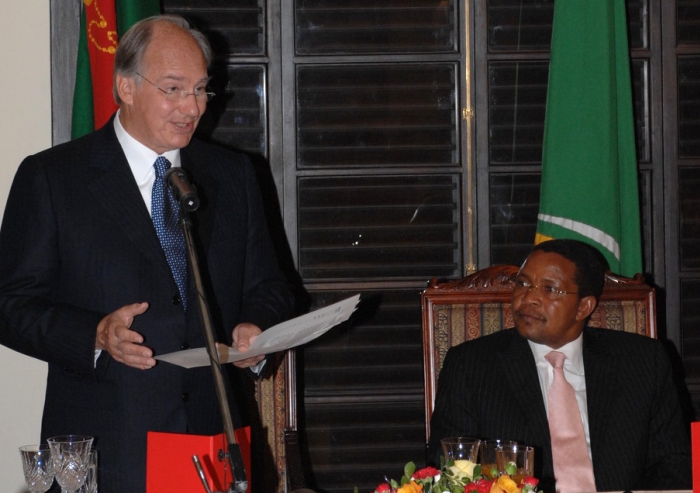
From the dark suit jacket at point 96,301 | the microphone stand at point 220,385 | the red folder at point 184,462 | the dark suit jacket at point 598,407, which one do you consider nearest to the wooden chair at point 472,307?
the dark suit jacket at point 598,407

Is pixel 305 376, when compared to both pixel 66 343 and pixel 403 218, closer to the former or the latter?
pixel 403 218

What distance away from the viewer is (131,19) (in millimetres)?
3266

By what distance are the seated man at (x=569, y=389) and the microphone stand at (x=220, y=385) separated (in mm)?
1204

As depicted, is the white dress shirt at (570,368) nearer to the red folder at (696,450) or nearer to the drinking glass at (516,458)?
the red folder at (696,450)

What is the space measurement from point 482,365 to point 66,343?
121 cm

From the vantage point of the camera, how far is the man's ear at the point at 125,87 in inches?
85.7

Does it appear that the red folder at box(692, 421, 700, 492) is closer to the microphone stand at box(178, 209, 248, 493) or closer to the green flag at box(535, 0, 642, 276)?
the microphone stand at box(178, 209, 248, 493)

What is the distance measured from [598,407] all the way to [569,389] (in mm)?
97

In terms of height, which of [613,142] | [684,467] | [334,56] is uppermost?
[334,56]

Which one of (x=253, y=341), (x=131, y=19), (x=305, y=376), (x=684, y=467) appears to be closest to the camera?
(x=253, y=341)

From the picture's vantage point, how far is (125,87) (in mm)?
2182

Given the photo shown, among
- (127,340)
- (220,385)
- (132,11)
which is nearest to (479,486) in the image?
(220,385)

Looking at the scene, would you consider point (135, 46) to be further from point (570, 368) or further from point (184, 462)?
point (570, 368)

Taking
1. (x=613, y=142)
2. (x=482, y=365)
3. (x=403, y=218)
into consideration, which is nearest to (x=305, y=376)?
(x=403, y=218)
